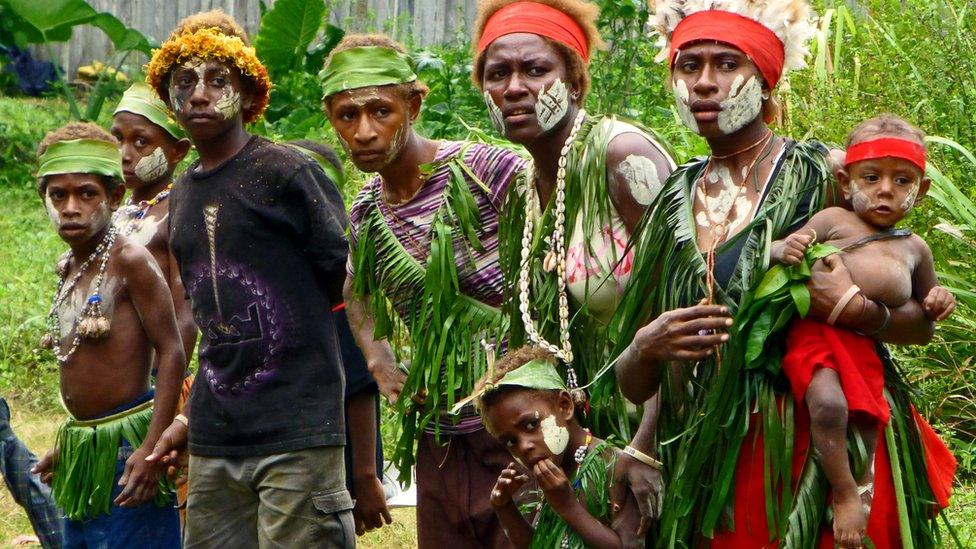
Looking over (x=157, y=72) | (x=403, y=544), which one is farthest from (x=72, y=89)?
(x=157, y=72)

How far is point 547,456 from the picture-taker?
382cm

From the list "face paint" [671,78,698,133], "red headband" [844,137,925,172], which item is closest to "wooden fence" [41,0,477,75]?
"face paint" [671,78,698,133]

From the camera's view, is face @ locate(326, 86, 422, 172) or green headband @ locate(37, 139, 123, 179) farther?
green headband @ locate(37, 139, 123, 179)

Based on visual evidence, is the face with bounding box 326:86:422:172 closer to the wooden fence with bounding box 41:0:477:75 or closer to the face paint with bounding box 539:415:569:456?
the face paint with bounding box 539:415:569:456

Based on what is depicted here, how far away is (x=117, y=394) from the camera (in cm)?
545

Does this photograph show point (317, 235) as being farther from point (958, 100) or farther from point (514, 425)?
point (958, 100)

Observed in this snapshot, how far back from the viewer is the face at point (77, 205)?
542 centimetres

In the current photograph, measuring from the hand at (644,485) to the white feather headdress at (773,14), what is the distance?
3.61 ft

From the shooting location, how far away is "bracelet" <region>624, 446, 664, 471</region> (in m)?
3.55

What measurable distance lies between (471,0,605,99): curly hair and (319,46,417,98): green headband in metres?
0.52

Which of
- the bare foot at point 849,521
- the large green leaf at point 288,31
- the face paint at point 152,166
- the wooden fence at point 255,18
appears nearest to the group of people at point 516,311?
the bare foot at point 849,521

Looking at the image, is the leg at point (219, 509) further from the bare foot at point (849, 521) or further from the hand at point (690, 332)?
the bare foot at point (849, 521)

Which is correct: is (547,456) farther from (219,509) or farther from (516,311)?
(219,509)

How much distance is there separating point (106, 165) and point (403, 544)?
101 inches
